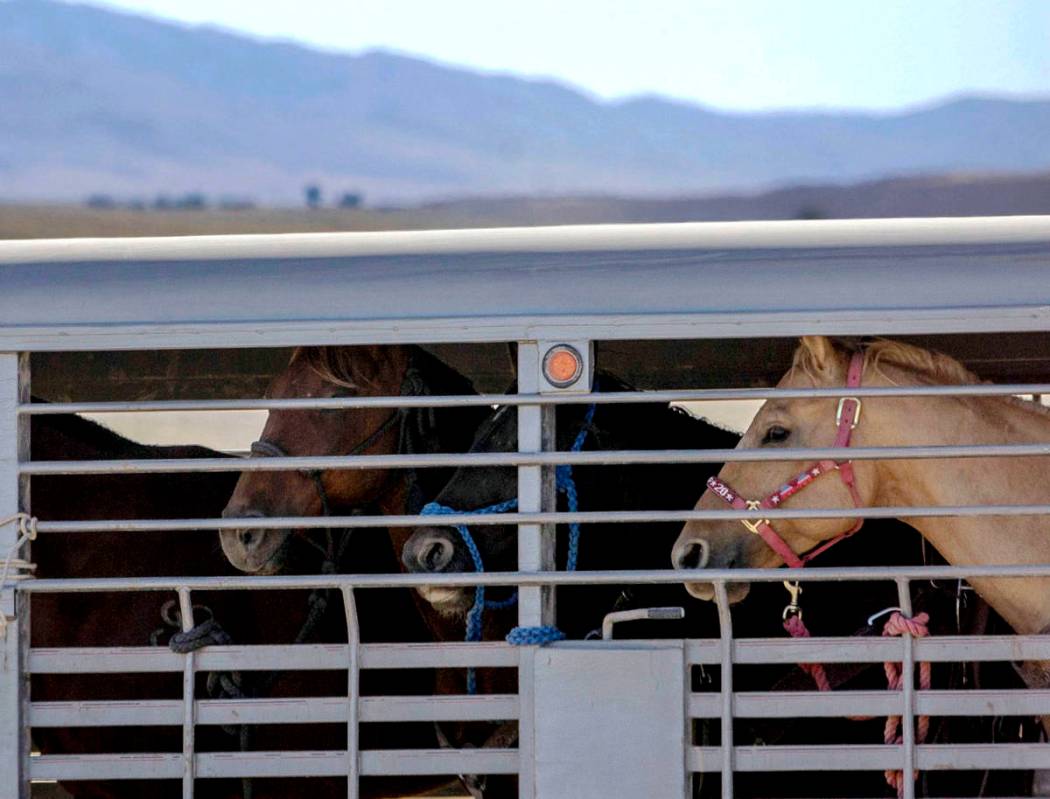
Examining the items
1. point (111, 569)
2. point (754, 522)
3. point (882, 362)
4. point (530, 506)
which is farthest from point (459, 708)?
point (111, 569)

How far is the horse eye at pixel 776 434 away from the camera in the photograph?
3.27 metres

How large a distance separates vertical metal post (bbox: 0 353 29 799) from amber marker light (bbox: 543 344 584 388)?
1.11 metres

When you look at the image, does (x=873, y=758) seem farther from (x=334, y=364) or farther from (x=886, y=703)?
(x=334, y=364)

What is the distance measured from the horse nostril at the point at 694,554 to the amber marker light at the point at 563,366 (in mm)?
604

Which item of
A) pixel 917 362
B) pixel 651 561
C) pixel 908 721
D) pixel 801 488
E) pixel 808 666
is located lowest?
pixel 908 721

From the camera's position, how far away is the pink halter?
320 centimetres

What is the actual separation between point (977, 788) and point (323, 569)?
1.82 metres

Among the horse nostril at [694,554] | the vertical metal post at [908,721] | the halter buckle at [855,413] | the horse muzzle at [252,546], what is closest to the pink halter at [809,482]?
the halter buckle at [855,413]

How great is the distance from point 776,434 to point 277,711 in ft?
4.26

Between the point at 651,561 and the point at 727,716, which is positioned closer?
the point at 727,716

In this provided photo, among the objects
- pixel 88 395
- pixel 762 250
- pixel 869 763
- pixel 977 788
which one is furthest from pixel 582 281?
pixel 88 395

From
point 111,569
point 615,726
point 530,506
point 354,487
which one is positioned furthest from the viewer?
point 111,569

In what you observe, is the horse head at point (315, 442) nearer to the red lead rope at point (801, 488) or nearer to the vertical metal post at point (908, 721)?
the red lead rope at point (801, 488)

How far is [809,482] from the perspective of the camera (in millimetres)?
3217
